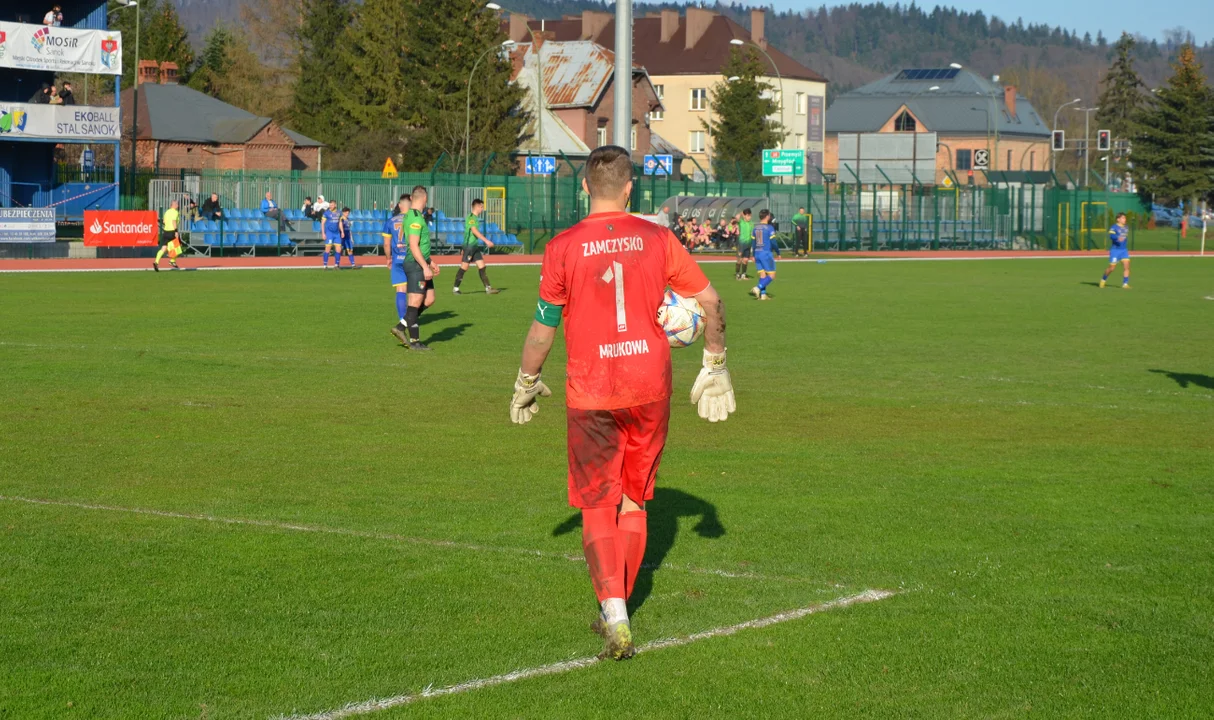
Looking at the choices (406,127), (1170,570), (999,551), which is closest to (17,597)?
(999,551)

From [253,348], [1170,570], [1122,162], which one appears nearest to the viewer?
[1170,570]

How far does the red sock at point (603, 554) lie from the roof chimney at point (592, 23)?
113057 mm

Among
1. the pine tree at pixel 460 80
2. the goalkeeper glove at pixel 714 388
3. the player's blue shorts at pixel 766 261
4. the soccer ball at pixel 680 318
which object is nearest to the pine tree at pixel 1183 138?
the pine tree at pixel 460 80

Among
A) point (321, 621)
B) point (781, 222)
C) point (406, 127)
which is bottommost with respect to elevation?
point (321, 621)

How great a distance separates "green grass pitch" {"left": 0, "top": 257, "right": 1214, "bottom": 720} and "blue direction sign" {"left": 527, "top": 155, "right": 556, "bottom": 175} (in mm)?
40118

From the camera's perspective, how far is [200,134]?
6862cm

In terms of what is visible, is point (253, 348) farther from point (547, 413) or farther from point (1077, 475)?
point (1077, 475)

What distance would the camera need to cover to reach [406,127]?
7494cm

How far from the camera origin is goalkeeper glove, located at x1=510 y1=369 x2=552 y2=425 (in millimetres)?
6098

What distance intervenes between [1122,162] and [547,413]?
90294 mm

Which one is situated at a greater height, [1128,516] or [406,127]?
[406,127]

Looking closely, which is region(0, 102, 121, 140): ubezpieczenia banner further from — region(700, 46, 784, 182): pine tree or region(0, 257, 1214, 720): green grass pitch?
region(700, 46, 784, 182): pine tree

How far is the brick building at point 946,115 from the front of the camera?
138 meters

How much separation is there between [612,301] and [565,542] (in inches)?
87.0
